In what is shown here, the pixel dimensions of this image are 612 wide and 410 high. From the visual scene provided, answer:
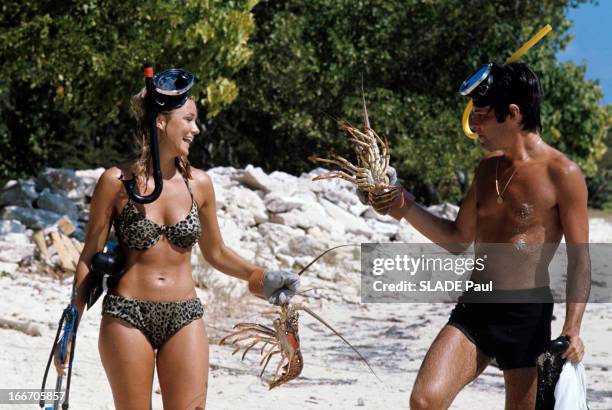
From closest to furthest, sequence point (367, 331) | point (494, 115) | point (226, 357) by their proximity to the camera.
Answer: point (494, 115)
point (226, 357)
point (367, 331)

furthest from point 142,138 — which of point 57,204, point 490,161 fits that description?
point 57,204

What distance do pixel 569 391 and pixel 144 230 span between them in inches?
68.3

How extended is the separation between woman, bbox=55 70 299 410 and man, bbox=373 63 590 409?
734 millimetres

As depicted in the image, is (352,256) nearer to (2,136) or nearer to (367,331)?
(367,331)

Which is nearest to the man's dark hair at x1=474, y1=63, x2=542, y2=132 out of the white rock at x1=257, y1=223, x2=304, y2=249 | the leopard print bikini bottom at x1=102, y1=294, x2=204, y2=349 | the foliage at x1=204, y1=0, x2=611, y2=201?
the leopard print bikini bottom at x1=102, y1=294, x2=204, y2=349

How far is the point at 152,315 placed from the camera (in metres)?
3.67

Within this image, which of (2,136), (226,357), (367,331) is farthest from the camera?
(2,136)

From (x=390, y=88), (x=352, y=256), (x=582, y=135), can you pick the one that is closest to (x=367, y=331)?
(x=352, y=256)

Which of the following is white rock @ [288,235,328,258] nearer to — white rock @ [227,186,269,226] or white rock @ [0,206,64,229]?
white rock @ [227,186,269,226]

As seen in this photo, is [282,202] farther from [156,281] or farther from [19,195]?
[156,281]

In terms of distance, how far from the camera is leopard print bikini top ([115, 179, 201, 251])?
12.2 ft

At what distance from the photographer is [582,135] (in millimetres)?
21922

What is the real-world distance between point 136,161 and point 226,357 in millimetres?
4613

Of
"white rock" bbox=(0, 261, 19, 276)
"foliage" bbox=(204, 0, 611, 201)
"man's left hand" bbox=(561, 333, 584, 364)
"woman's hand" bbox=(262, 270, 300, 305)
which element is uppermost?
"foliage" bbox=(204, 0, 611, 201)
